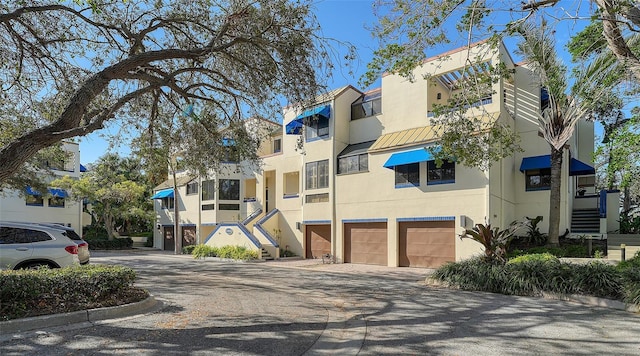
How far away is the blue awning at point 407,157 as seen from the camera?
17.3m

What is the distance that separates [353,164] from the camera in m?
21.2

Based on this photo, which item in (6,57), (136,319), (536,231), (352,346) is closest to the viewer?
(352,346)

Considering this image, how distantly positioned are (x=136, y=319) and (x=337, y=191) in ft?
50.4

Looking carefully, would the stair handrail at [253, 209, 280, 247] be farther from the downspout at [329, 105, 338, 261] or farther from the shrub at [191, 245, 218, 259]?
the downspout at [329, 105, 338, 261]

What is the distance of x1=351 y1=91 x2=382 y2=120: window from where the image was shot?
21603 mm

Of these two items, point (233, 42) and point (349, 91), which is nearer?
point (233, 42)

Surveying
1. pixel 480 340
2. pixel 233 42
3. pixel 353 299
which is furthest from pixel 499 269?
pixel 233 42

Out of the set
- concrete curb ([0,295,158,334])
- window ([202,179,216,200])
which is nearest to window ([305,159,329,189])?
window ([202,179,216,200])

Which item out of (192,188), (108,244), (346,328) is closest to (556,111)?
(346,328)

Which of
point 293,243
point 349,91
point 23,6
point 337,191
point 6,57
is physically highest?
point 349,91

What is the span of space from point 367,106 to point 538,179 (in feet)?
29.7

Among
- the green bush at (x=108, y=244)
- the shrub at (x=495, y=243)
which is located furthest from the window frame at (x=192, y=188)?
the shrub at (x=495, y=243)

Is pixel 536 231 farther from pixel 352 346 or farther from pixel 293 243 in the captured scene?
pixel 352 346

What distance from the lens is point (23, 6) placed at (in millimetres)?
8438
